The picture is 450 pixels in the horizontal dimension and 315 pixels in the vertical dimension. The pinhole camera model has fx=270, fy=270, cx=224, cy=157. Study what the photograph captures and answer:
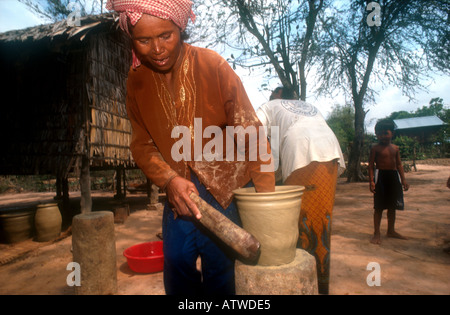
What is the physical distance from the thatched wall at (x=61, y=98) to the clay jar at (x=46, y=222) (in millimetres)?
827

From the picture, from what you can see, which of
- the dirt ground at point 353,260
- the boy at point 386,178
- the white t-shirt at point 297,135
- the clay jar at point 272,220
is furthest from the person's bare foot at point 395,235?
the clay jar at point 272,220

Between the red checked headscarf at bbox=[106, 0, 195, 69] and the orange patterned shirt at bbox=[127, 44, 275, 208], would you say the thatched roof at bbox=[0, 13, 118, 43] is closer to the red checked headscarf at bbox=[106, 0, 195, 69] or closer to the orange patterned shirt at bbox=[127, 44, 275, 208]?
the red checked headscarf at bbox=[106, 0, 195, 69]

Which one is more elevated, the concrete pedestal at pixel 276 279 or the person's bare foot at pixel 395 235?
the concrete pedestal at pixel 276 279

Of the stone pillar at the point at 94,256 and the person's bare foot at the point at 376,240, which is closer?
the stone pillar at the point at 94,256

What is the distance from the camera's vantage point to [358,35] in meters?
12.3

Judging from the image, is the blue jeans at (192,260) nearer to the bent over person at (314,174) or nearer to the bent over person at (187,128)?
the bent over person at (187,128)

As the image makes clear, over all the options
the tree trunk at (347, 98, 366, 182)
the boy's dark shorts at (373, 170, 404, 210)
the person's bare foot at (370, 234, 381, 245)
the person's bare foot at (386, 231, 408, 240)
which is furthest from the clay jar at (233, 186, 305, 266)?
the tree trunk at (347, 98, 366, 182)

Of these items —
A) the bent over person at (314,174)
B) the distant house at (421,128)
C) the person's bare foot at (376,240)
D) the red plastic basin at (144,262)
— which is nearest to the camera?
the bent over person at (314,174)

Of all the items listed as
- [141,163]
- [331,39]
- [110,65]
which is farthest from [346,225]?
[331,39]

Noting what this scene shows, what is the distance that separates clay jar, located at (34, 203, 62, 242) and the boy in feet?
20.5

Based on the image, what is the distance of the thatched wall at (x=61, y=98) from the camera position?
5422 mm

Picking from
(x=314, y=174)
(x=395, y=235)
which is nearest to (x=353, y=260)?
(x=395, y=235)
